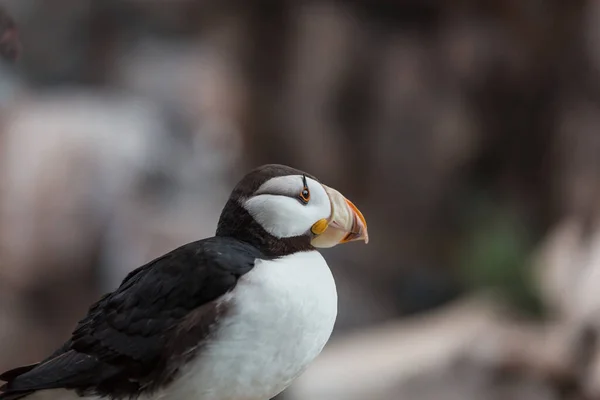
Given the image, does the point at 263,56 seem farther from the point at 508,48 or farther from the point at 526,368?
the point at 526,368

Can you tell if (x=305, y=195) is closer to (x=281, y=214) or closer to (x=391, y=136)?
(x=281, y=214)

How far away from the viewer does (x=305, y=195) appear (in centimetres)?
44

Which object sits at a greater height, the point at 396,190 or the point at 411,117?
the point at 411,117

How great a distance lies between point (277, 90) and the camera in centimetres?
237

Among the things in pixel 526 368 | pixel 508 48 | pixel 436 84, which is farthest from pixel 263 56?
pixel 526 368

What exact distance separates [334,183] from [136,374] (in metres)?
1.95

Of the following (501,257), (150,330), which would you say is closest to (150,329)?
(150,330)

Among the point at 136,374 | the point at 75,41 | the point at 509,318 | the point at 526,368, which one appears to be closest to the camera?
the point at 136,374

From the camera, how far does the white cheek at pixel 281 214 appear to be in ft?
1.40

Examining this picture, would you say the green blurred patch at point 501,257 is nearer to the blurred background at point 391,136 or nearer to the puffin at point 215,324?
the blurred background at point 391,136

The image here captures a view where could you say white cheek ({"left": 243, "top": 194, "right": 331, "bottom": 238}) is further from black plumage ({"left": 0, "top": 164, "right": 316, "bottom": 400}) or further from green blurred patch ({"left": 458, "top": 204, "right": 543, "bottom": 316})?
green blurred patch ({"left": 458, "top": 204, "right": 543, "bottom": 316})

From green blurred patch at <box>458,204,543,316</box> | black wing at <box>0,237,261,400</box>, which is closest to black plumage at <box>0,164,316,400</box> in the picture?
black wing at <box>0,237,261,400</box>

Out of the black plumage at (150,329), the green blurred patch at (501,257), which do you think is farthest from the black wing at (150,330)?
the green blurred patch at (501,257)

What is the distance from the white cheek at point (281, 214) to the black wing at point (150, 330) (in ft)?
0.06
